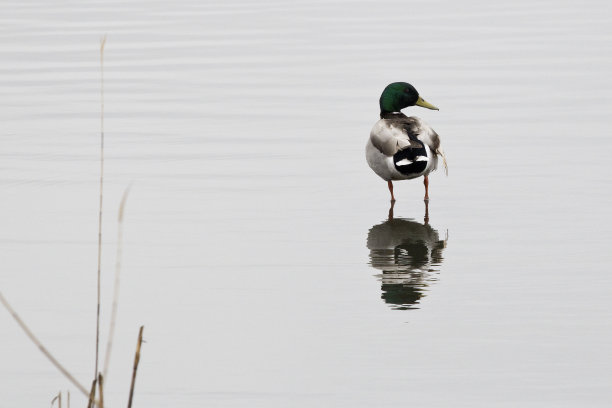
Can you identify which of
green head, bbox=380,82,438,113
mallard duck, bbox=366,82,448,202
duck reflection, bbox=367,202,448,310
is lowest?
duck reflection, bbox=367,202,448,310

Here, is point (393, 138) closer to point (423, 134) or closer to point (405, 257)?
point (423, 134)

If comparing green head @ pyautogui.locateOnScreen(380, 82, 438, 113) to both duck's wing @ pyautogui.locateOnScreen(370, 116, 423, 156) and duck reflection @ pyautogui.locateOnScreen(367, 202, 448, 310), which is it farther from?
duck reflection @ pyautogui.locateOnScreen(367, 202, 448, 310)

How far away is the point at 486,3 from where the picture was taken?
82.5ft

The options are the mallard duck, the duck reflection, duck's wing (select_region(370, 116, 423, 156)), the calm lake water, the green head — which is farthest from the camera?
the green head

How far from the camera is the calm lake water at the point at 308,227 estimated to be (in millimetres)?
6438

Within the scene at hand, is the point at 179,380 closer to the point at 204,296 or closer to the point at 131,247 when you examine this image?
the point at 204,296

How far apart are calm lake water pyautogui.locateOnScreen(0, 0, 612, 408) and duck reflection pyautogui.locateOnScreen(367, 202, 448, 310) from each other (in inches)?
0.9

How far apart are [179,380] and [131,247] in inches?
104

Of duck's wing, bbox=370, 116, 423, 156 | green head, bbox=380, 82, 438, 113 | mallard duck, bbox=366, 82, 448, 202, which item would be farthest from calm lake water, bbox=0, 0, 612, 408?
green head, bbox=380, 82, 438, 113

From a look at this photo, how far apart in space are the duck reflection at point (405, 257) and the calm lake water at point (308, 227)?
0.02m

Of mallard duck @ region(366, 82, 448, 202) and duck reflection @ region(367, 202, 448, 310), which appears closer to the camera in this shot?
duck reflection @ region(367, 202, 448, 310)

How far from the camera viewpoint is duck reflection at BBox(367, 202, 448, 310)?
7.66m

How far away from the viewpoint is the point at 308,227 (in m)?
9.37

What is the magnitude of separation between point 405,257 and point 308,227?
0.99 meters
